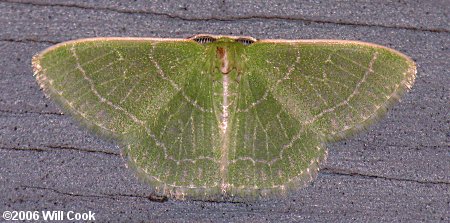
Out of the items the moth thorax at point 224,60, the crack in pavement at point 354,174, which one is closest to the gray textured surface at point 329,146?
the crack in pavement at point 354,174

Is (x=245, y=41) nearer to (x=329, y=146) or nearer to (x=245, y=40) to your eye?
(x=245, y=40)

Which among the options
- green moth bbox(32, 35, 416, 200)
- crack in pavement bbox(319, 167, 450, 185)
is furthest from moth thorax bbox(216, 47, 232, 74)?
crack in pavement bbox(319, 167, 450, 185)

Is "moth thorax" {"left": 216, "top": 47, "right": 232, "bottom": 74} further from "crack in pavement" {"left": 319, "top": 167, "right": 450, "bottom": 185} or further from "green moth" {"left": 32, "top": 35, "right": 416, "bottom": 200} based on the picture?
"crack in pavement" {"left": 319, "top": 167, "right": 450, "bottom": 185}

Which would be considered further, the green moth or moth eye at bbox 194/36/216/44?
moth eye at bbox 194/36/216/44

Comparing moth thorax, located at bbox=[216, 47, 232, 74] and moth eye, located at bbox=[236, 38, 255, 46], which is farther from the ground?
moth eye, located at bbox=[236, 38, 255, 46]

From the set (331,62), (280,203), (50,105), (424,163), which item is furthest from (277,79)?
(50,105)

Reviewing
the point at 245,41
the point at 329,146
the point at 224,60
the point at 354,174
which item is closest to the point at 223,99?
the point at 224,60
